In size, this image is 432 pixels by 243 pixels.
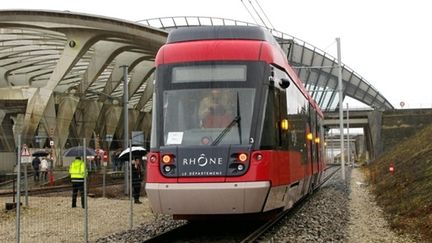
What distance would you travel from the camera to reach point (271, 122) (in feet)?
34.1

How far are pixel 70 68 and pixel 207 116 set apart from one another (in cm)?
4297

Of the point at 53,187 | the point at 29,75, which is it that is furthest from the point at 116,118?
the point at 53,187

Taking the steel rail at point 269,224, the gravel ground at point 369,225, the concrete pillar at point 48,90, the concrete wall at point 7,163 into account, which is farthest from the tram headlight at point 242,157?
the concrete pillar at point 48,90

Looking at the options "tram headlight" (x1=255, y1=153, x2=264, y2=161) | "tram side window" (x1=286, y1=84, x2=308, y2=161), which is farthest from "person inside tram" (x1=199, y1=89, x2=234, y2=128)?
"tram side window" (x1=286, y1=84, x2=308, y2=161)

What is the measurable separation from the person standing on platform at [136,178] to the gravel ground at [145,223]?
45cm

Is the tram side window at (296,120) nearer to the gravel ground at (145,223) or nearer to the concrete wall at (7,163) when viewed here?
the gravel ground at (145,223)

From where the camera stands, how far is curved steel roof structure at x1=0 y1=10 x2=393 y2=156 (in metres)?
47.2

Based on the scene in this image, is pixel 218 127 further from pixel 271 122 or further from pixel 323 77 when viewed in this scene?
pixel 323 77

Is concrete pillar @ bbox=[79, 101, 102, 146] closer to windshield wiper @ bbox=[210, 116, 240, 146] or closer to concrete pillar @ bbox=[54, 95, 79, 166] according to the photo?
concrete pillar @ bbox=[54, 95, 79, 166]

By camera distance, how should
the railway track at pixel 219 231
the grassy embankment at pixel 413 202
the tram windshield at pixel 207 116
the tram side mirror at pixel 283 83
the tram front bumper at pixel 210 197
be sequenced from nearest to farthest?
the tram front bumper at pixel 210 197, the tram windshield at pixel 207 116, the railway track at pixel 219 231, the tram side mirror at pixel 283 83, the grassy embankment at pixel 413 202

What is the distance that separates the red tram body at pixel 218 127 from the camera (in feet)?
31.6

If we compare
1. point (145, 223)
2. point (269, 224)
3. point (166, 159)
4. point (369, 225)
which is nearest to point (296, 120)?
point (269, 224)

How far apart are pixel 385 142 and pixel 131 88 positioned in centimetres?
2794

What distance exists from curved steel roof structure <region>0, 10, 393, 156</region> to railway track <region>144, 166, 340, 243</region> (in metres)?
21.0
